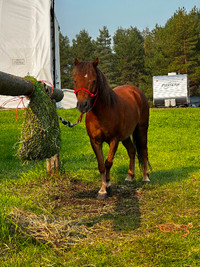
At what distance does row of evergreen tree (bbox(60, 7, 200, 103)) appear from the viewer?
41.2 metres

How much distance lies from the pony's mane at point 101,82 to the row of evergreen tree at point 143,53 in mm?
37336

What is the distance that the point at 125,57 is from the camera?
56250 mm

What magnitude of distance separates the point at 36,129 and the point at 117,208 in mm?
1739

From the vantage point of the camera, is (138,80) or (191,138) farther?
(138,80)

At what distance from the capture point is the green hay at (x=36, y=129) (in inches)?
159

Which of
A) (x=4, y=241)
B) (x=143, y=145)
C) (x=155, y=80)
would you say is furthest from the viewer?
(x=155, y=80)

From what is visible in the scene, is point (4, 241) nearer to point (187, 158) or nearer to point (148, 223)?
point (148, 223)

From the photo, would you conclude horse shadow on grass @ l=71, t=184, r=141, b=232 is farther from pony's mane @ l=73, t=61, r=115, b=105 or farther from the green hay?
pony's mane @ l=73, t=61, r=115, b=105

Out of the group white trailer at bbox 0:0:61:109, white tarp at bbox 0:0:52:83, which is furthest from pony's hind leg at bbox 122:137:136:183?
white tarp at bbox 0:0:52:83

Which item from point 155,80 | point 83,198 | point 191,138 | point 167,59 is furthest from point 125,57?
point 83,198

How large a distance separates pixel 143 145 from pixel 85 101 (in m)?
2.67

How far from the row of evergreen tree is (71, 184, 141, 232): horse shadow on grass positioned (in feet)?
122

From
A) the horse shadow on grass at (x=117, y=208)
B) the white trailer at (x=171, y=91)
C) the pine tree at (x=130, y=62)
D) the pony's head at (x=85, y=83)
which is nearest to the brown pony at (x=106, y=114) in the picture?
the pony's head at (x=85, y=83)

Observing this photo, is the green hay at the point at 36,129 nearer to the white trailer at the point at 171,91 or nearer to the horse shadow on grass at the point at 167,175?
the horse shadow on grass at the point at 167,175
